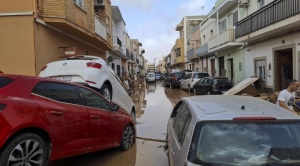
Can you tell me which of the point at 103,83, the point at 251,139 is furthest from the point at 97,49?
the point at 251,139

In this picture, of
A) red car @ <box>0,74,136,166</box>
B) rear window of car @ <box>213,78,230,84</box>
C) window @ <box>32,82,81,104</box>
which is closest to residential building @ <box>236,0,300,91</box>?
rear window of car @ <box>213,78,230,84</box>

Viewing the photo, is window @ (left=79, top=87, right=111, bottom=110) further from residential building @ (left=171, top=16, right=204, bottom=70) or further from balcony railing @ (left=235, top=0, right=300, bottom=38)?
residential building @ (left=171, top=16, right=204, bottom=70)

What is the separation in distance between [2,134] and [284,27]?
537 inches

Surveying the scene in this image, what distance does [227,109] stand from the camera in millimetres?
3473

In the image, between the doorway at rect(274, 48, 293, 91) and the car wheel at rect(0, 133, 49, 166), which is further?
the doorway at rect(274, 48, 293, 91)

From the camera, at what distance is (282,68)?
1678 centimetres

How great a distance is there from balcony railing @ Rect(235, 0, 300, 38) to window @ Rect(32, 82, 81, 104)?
1070 centimetres

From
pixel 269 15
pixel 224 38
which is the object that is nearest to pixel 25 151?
pixel 269 15

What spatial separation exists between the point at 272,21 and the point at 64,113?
43.2 feet

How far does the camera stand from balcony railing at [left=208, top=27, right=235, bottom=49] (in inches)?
862

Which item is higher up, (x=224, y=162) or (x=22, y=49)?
(x=22, y=49)

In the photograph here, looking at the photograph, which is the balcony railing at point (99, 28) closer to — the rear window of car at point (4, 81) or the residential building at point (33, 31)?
the residential building at point (33, 31)

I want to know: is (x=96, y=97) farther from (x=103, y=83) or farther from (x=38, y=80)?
(x=103, y=83)

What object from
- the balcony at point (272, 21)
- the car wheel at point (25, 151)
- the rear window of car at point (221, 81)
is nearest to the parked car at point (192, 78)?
the rear window of car at point (221, 81)
